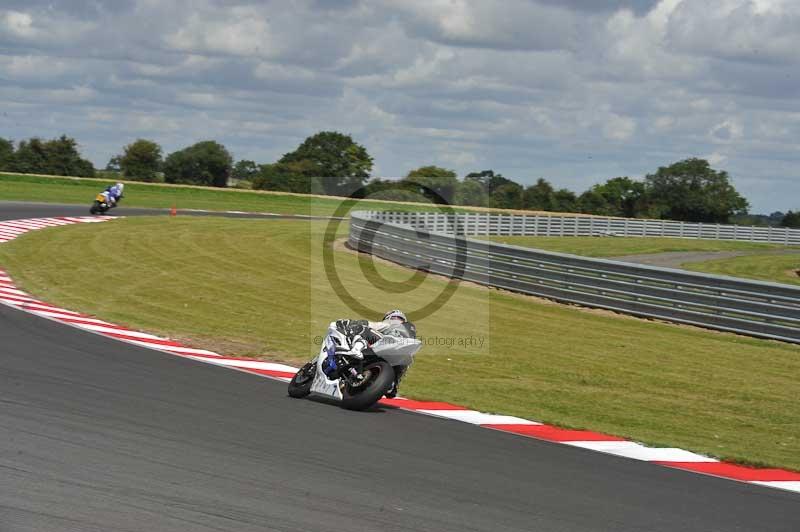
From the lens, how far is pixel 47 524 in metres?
5.54

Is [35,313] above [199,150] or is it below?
below

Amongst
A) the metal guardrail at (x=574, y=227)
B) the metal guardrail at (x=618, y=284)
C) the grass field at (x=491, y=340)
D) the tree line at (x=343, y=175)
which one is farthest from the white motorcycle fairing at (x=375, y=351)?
the tree line at (x=343, y=175)

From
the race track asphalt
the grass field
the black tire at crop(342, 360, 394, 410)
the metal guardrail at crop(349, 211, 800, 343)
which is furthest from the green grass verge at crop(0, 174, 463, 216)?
the race track asphalt

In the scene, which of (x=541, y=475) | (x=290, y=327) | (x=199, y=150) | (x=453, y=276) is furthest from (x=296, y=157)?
(x=541, y=475)

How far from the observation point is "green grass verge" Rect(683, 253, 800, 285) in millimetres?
32625

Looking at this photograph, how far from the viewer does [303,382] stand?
1054cm

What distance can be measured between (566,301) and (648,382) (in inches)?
331

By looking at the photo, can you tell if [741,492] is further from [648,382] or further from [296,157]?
[296,157]

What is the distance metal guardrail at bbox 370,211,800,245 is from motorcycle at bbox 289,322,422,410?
31.0 meters

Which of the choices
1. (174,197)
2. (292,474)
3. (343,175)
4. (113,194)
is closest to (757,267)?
(113,194)

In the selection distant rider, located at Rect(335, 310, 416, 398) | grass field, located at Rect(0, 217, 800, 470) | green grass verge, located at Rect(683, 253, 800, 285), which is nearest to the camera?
distant rider, located at Rect(335, 310, 416, 398)

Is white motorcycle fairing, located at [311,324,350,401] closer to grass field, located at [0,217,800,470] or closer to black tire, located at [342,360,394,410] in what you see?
black tire, located at [342,360,394,410]

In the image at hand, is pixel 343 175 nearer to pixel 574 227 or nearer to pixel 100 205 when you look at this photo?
pixel 574 227

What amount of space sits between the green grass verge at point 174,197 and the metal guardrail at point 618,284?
19.1m
